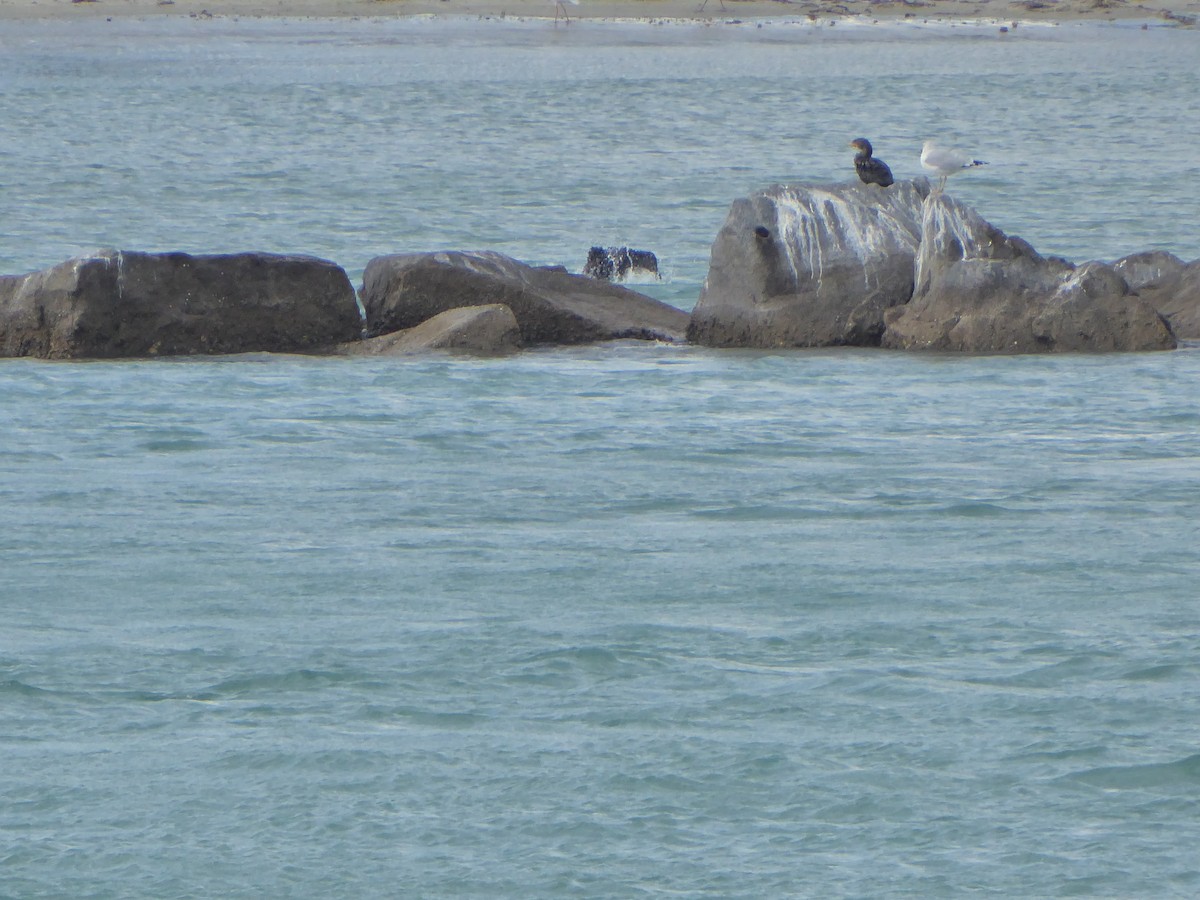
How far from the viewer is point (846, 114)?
4384 cm

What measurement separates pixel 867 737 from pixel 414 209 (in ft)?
63.1

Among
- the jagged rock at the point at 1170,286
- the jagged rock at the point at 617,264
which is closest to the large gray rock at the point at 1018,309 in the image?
the jagged rock at the point at 1170,286

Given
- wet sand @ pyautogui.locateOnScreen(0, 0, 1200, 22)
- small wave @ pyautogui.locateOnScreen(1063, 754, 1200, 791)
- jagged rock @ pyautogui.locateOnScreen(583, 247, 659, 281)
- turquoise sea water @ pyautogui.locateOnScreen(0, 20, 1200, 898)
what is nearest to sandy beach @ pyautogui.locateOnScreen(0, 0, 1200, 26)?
wet sand @ pyautogui.locateOnScreen(0, 0, 1200, 22)

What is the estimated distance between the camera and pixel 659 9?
3462 inches

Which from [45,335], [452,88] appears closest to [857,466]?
[45,335]

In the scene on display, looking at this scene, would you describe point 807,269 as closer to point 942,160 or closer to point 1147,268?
point 942,160

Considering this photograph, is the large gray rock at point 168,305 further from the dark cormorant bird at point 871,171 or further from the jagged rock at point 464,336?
the dark cormorant bird at point 871,171

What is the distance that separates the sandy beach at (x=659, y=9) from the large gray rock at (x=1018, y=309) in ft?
230

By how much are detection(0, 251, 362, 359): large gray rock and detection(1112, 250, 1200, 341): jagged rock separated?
5707 millimetres

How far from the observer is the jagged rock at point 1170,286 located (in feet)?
48.7

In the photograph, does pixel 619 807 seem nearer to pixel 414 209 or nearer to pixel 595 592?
pixel 595 592

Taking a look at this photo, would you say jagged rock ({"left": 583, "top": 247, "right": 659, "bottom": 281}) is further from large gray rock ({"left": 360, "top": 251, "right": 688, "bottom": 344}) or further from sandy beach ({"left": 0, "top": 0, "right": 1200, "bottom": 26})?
sandy beach ({"left": 0, "top": 0, "right": 1200, "bottom": 26})

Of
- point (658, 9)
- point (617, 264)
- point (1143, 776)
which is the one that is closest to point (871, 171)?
point (617, 264)

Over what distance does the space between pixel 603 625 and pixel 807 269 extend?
659 cm
